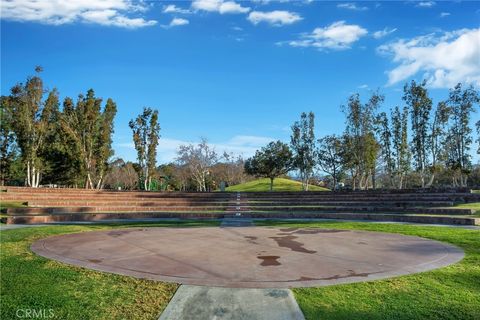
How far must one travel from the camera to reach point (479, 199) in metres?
20.4

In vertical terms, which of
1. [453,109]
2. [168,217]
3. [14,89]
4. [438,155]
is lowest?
[168,217]

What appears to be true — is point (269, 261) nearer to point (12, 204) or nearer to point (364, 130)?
point (12, 204)

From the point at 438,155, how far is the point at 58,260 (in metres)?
33.8

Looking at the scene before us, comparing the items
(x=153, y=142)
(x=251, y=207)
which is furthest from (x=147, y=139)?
(x=251, y=207)

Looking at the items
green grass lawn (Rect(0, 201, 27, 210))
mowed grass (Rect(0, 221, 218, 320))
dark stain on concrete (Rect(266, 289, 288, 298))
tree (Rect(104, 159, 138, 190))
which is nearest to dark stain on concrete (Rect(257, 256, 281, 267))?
dark stain on concrete (Rect(266, 289, 288, 298))

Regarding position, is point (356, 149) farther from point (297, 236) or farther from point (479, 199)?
point (297, 236)

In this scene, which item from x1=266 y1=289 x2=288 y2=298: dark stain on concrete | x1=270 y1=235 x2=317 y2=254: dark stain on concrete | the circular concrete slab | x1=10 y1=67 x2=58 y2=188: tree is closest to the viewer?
x1=266 y1=289 x2=288 y2=298: dark stain on concrete

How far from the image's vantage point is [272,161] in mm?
44500

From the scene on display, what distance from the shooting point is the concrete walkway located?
4.11 m

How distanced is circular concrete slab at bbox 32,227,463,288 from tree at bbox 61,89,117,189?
85.8ft

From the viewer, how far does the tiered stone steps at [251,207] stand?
51.6ft

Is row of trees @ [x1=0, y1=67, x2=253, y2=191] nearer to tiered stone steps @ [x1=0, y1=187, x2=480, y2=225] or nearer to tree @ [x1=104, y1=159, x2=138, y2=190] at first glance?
tiered stone steps @ [x1=0, y1=187, x2=480, y2=225]

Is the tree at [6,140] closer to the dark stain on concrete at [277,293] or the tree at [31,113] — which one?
the tree at [31,113]

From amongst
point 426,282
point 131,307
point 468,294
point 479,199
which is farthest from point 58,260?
point 479,199
